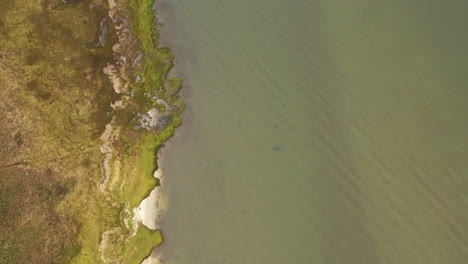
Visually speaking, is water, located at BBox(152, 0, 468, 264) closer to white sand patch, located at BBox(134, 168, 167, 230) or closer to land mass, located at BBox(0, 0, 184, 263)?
white sand patch, located at BBox(134, 168, 167, 230)

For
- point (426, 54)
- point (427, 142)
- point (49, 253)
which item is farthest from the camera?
point (426, 54)

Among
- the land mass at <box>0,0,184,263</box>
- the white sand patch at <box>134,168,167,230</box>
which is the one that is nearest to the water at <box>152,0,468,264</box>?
the white sand patch at <box>134,168,167,230</box>

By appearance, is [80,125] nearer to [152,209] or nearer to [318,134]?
[152,209]

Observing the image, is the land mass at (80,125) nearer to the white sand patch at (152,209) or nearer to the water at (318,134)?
the white sand patch at (152,209)

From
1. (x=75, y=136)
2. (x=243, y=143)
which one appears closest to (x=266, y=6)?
(x=243, y=143)

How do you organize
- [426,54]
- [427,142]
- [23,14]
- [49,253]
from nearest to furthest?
[49,253], [427,142], [426,54], [23,14]

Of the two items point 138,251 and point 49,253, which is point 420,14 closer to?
point 138,251
